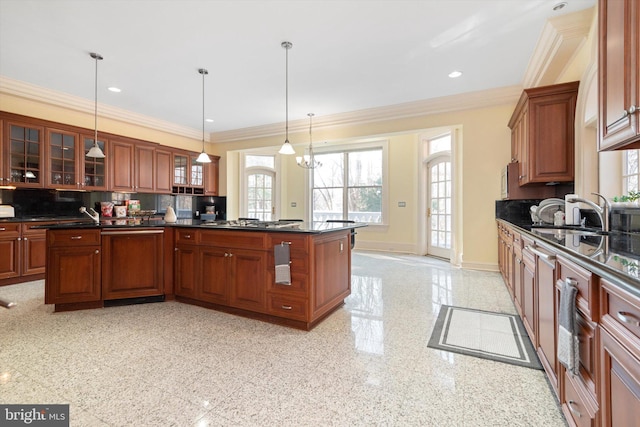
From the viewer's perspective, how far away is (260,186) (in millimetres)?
7957

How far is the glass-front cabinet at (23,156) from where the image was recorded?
13.1 ft

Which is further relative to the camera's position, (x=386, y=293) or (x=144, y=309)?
(x=386, y=293)

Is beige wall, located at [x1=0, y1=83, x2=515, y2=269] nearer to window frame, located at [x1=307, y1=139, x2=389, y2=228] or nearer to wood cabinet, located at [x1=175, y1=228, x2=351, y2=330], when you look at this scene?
window frame, located at [x1=307, y1=139, x2=389, y2=228]

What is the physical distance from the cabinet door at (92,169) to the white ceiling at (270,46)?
29.6 inches

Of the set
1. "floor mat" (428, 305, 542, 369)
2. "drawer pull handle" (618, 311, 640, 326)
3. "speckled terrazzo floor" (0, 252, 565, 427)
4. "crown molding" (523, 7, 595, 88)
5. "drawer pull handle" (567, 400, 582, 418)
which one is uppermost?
"crown molding" (523, 7, 595, 88)

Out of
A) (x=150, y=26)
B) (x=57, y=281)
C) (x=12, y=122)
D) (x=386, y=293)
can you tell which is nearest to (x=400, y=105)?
(x=386, y=293)

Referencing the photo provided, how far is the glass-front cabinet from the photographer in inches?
157

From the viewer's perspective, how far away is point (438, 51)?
11.3 ft

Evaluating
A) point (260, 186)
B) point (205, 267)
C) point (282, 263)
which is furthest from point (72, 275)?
point (260, 186)

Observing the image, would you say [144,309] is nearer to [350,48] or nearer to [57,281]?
[57,281]

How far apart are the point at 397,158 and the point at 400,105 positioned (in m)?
1.88

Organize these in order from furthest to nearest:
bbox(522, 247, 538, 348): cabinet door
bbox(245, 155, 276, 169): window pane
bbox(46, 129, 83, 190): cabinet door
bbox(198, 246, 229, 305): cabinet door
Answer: bbox(245, 155, 276, 169): window pane, bbox(46, 129, 83, 190): cabinet door, bbox(198, 246, 229, 305): cabinet door, bbox(522, 247, 538, 348): cabinet door

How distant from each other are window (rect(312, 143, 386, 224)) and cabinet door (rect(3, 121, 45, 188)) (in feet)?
17.4

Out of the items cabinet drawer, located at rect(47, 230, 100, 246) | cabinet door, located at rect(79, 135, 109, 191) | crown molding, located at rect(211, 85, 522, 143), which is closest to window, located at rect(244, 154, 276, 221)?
crown molding, located at rect(211, 85, 522, 143)
